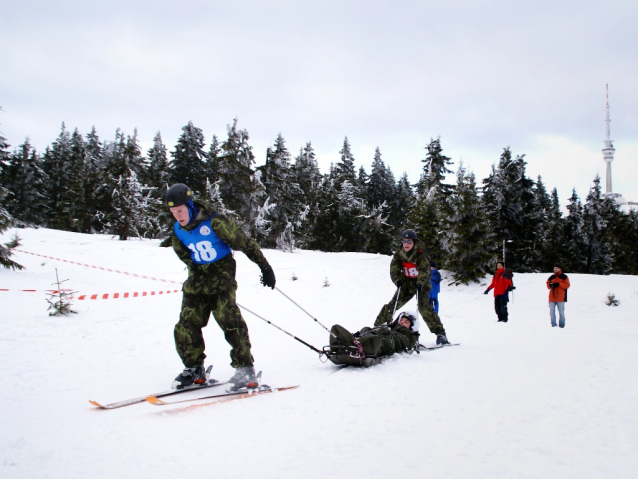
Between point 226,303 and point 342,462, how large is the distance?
7.60 ft

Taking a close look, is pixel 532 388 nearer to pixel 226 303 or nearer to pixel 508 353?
pixel 508 353

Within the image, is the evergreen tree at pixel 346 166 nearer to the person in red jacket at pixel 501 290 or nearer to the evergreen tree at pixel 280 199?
the evergreen tree at pixel 280 199

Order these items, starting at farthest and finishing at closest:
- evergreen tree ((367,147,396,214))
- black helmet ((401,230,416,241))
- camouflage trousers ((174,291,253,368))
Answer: evergreen tree ((367,147,396,214))
black helmet ((401,230,416,241))
camouflage trousers ((174,291,253,368))

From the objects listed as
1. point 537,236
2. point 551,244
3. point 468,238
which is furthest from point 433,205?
point 551,244

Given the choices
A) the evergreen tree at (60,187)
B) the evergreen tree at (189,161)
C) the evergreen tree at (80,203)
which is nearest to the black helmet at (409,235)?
the evergreen tree at (189,161)

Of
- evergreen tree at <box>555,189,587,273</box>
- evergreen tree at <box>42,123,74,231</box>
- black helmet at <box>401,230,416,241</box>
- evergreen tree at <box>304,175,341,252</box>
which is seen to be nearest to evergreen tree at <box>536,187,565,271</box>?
evergreen tree at <box>555,189,587,273</box>

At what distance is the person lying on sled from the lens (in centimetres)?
515

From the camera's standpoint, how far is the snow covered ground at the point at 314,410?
2523 mm

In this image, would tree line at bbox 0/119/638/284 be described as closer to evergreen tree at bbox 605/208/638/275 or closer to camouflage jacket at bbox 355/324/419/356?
evergreen tree at bbox 605/208/638/275

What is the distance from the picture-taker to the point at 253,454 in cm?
263

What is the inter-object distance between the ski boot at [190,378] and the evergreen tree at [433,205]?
Answer: 1512 centimetres

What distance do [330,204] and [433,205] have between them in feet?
58.8

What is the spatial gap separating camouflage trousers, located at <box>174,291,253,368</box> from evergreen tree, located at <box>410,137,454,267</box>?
589 inches

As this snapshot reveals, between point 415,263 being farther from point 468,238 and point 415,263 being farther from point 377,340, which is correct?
point 468,238
